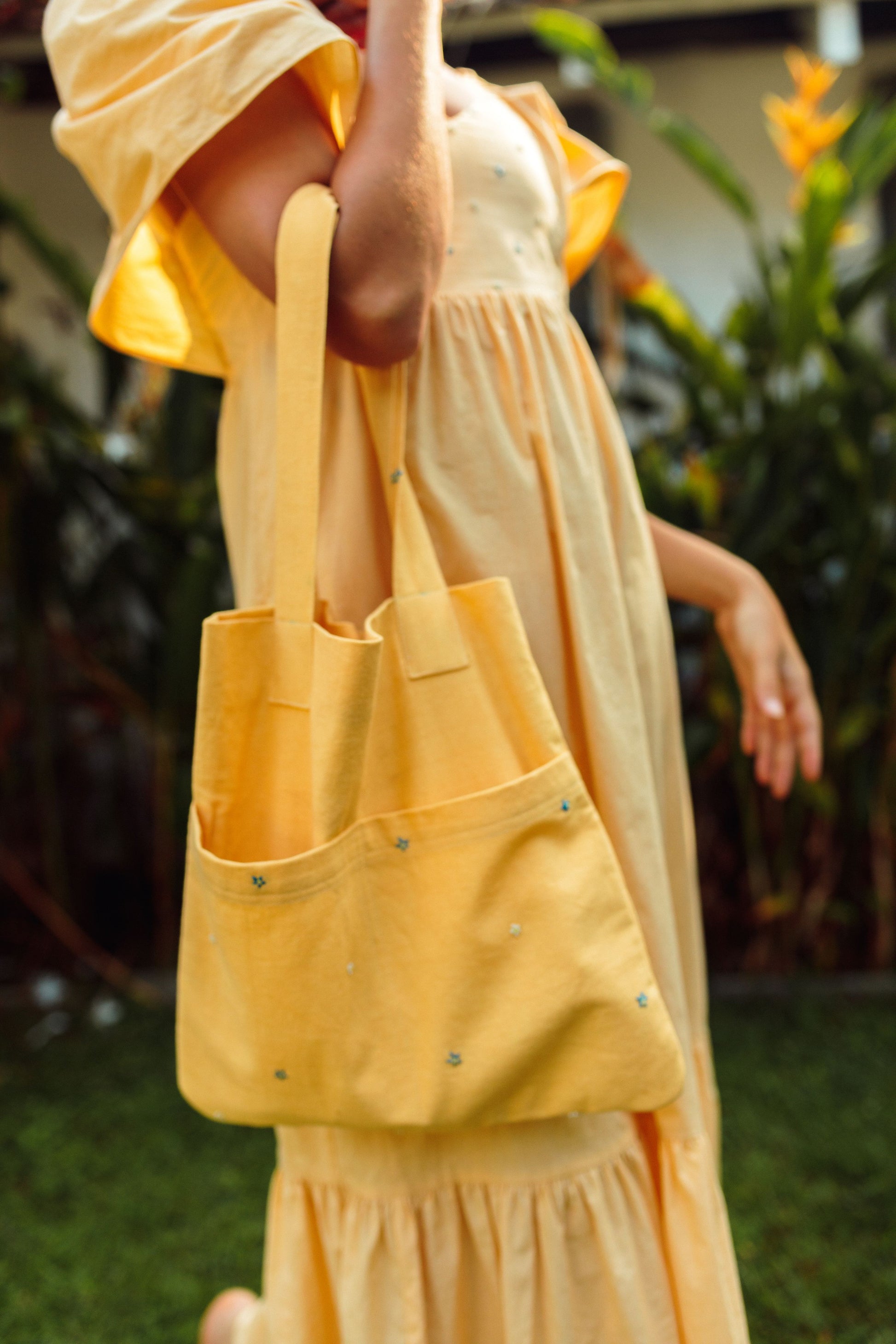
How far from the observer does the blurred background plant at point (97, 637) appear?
238cm

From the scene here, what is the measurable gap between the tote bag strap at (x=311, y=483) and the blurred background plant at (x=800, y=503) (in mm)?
1578

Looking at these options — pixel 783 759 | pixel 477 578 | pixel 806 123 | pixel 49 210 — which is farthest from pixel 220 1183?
pixel 49 210

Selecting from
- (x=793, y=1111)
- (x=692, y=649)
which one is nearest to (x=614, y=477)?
(x=793, y=1111)

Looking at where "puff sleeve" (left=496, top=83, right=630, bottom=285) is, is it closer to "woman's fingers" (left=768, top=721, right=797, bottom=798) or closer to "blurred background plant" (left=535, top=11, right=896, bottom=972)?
"woman's fingers" (left=768, top=721, right=797, bottom=798)

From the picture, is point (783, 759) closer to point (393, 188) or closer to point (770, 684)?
point (770, 684)

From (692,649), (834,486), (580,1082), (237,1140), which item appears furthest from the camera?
(692,649)

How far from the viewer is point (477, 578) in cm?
77

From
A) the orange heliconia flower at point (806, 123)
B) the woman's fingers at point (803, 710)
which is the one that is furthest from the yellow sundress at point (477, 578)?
the orange heliconia flower at point (806, 123)

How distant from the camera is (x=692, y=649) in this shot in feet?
8.53

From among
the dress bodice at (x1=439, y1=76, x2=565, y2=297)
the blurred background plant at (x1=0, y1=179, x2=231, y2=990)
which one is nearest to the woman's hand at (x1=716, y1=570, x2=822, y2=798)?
the dress bodice at (x1=439, y1=76, x2=565, y2=297)

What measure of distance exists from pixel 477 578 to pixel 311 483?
144mm

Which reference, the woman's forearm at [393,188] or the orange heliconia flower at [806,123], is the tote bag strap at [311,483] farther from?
the orange heliconia flower at [806,123]

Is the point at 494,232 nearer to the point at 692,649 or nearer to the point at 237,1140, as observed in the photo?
the point at 237,1140

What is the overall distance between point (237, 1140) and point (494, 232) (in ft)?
5.28
